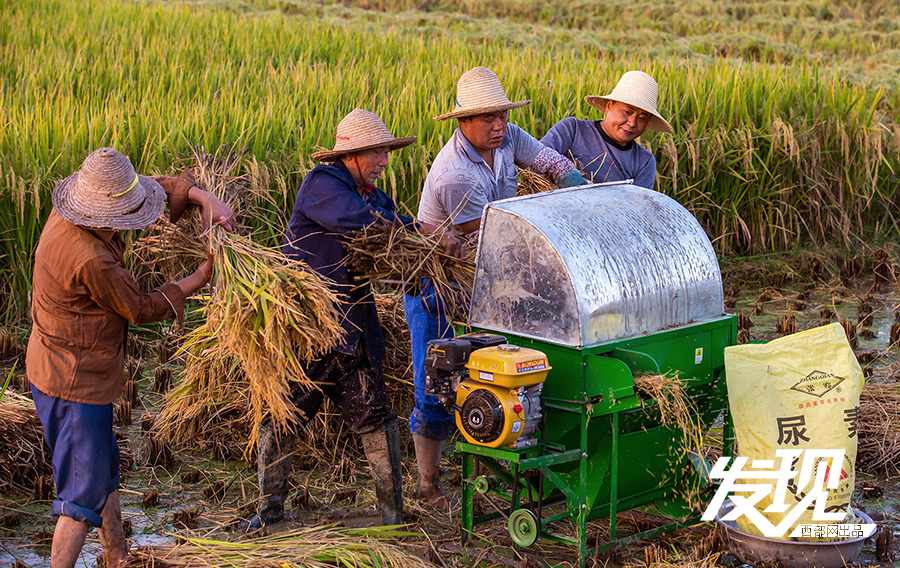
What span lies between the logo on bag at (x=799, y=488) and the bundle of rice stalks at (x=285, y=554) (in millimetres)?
1196

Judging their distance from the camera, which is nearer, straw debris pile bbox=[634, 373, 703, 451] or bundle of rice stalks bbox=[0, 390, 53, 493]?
straw debris pile bbox=[634, 373, 703, 451]

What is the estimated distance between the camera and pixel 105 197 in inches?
125

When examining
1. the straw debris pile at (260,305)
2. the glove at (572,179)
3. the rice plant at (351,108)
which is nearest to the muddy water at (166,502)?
the straw debris pile at (260,305)

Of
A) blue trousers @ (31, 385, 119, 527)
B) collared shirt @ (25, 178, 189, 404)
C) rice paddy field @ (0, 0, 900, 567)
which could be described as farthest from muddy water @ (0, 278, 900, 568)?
collared shirt @ (25, 178, 189, 404)

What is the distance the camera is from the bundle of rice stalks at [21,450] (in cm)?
427

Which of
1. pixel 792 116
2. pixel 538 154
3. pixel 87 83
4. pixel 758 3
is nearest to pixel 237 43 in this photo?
pixel 87 83

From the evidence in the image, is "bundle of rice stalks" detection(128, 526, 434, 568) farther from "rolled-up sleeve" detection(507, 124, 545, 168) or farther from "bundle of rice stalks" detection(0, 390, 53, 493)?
"rolled-up sleeve" detection(507, 124, 545, 168)

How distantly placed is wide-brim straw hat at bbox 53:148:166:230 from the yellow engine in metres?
1.22

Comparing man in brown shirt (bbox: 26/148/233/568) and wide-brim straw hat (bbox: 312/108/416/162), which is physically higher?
wide-brim straw hat (bbox: 312/108/416/162)

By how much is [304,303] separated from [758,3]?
1771 cm

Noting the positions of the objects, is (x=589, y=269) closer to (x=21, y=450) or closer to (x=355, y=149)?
(x=355, y=149)

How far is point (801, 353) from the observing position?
350cm

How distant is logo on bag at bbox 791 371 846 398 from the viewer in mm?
3451

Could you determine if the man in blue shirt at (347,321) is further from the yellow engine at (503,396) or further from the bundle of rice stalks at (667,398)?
the bundle of rice stalks at (667,398)
